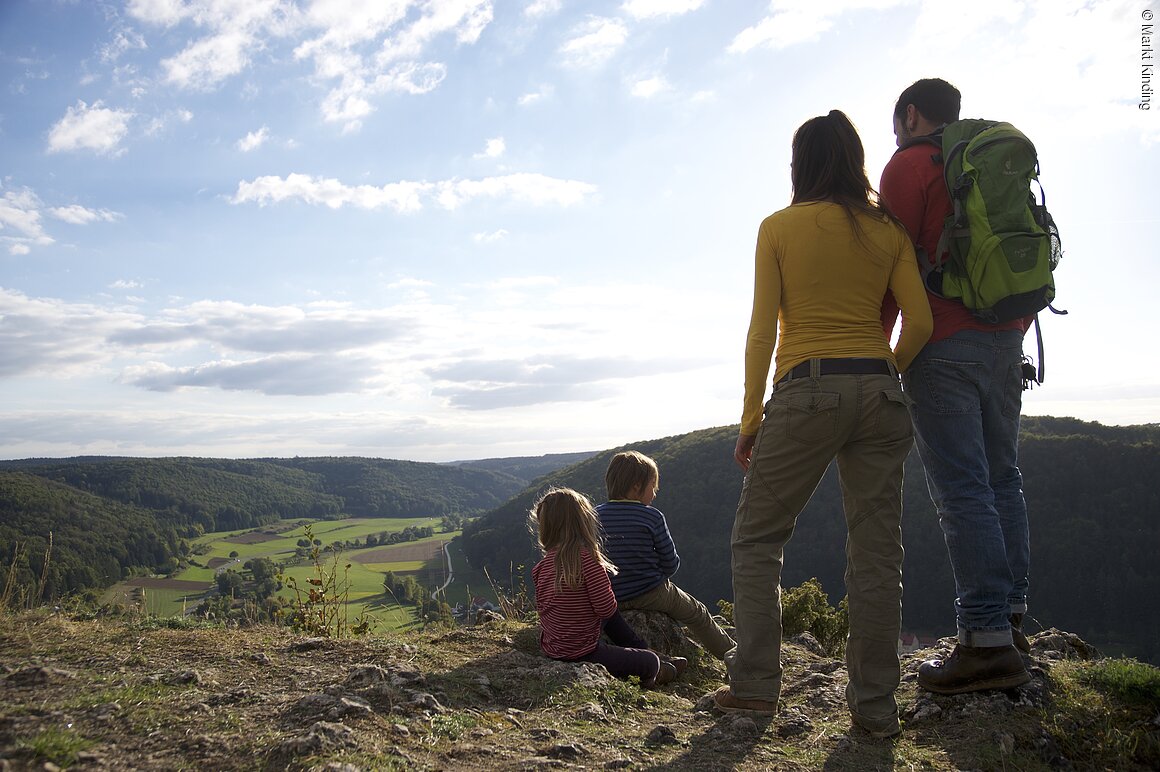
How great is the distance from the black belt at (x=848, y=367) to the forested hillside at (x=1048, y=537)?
32.7 meters

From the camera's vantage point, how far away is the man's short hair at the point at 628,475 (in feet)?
13.9

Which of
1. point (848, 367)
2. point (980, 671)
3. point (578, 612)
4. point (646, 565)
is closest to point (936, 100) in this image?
point (848, 367)

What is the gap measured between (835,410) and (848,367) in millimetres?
183

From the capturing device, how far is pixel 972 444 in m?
2.76

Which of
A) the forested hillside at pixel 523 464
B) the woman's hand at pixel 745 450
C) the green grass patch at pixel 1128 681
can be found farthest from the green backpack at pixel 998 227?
the forested hillside at pixel 523 464

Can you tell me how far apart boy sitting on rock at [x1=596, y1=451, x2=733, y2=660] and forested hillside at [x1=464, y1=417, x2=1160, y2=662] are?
101 ft

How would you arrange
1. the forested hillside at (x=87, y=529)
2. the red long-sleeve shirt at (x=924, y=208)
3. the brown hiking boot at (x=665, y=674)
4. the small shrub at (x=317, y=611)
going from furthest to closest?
the forested hillside at (x=87, y=529) < the small shrub at (x=317, y=611) < the brown hiking boot at (x=665, y=674) < the red long-sleeve shirt at (x=924, y=208)

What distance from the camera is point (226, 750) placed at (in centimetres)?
205

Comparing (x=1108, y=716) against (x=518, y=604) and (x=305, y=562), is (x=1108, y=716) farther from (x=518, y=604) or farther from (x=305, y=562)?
(x=305, y=562)

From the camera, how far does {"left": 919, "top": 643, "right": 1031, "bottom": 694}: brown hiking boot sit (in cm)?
273

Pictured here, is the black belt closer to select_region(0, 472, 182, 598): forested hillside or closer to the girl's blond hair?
the girl's blond hair

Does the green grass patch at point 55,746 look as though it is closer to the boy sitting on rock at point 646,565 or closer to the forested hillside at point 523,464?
the boy sitting on rock at point 646,565

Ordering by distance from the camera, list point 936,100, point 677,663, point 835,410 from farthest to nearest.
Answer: point 677,663
point 936,100
point 835,410

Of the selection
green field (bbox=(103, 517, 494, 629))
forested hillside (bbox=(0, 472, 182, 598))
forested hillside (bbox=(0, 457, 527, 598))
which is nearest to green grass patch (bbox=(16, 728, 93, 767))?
forested hillside (bbox=(0, 457, 527, 598))
